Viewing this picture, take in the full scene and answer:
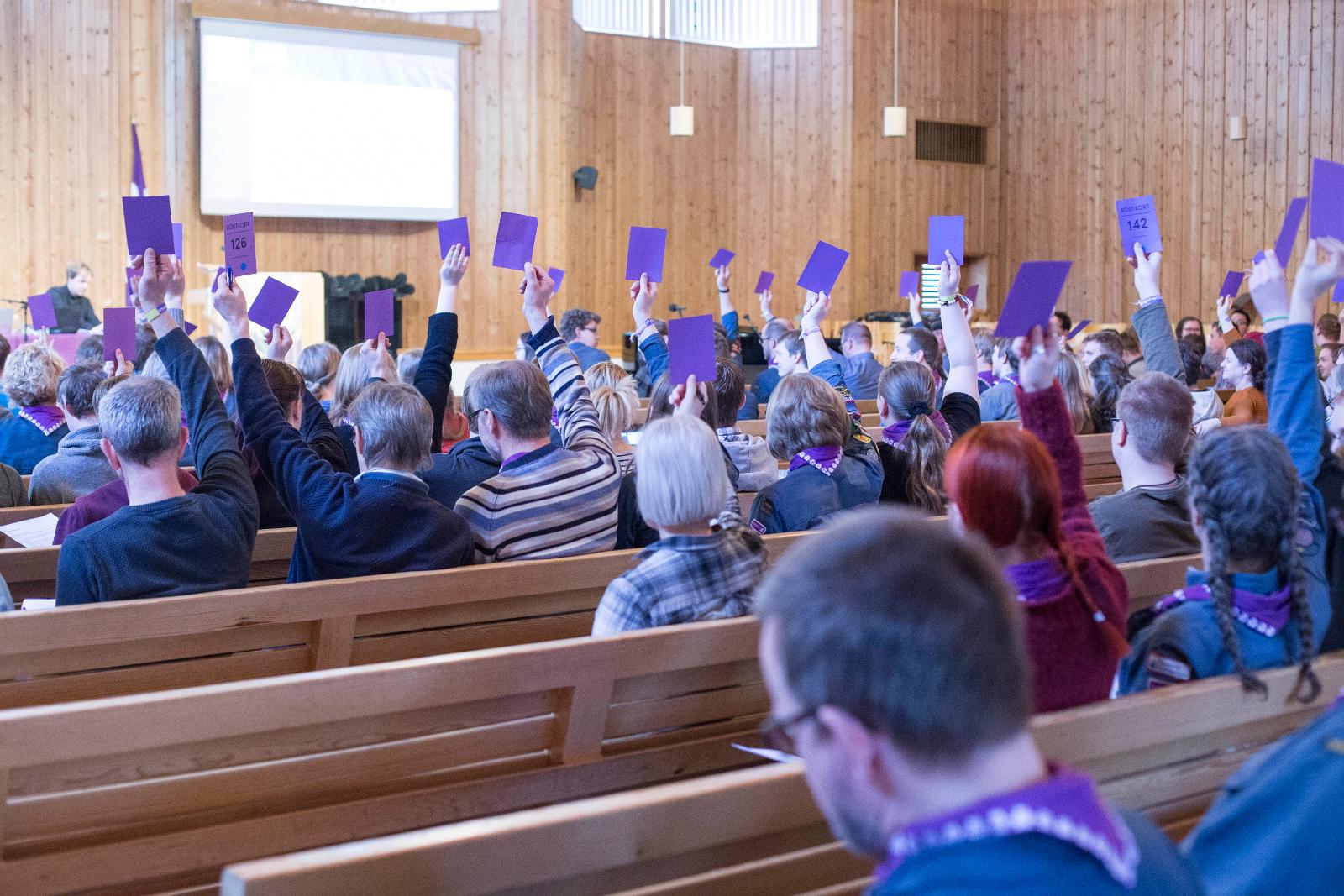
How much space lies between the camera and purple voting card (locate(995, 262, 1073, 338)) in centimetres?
262

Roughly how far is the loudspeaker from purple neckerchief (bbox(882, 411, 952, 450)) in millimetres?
9588

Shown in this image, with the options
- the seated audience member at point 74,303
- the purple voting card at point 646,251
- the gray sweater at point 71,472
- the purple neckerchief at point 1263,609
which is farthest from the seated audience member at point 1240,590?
the seated audience member at point 74,303

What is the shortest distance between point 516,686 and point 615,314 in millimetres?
12027

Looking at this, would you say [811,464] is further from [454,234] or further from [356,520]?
[454,234]

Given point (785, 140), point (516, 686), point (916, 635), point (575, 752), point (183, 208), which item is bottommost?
point (575, 752)

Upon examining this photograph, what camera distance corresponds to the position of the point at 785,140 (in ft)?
49.0

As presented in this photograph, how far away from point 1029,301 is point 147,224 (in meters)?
2.26

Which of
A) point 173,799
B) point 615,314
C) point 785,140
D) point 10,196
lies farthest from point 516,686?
point 785,140

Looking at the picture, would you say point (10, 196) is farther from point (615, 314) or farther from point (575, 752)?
point (575, 752)

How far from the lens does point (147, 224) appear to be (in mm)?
3498

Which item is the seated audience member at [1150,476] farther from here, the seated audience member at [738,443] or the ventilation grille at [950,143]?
the ventilation grille at [950,143]

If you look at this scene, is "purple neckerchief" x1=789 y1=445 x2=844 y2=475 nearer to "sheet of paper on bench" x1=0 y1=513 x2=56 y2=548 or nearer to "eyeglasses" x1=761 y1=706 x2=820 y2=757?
"sheet of paper on bench" x1=0 y1=513 x2=56 y2=548

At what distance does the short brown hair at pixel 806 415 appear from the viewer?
370 centimetres

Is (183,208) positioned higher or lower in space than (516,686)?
higher
